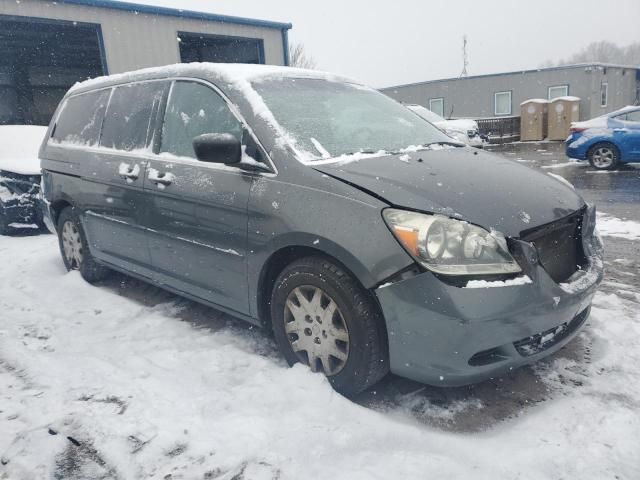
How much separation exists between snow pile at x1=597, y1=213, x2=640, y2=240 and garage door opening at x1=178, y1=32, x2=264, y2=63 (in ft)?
39.8

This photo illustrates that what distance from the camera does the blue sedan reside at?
10680 millimetres

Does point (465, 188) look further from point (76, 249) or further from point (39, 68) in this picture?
point (39, 68)

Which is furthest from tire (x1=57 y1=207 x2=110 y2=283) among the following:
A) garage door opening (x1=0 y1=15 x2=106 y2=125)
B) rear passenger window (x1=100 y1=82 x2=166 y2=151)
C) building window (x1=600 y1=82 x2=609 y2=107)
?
building window (x1=600 y1=82 x2=609 y2=107)

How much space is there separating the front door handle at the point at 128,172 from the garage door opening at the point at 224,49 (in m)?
12.3

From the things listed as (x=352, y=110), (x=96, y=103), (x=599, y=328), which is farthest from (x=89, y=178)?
(x=599, y=328)

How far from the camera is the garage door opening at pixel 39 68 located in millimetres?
16953

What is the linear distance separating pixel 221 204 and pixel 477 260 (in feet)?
4.82

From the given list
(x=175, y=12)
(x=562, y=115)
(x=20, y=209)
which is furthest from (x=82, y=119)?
(x=562, y=115)

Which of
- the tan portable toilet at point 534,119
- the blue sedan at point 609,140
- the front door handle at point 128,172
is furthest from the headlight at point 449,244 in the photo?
the tan portable toilet at point 534,119

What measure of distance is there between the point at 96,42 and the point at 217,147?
1785 centimetres

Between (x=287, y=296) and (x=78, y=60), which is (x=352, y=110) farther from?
(x=78, y=60)

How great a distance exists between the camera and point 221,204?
2863mm

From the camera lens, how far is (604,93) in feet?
80.4

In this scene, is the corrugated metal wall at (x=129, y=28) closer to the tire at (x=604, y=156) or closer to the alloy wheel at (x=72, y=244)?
the alloy wheel at (x=72, y=244)
